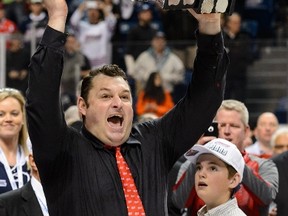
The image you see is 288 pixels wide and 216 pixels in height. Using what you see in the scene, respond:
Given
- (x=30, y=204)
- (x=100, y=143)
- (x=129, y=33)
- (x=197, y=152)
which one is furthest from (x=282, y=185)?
(x=129, y=33)

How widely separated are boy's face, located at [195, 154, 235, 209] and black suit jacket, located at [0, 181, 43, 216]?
42.6 inches

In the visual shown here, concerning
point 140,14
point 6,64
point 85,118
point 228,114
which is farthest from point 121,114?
point 140,14

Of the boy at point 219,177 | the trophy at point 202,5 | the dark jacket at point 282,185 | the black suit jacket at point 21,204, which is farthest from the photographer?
the dark jacket at point 282,185

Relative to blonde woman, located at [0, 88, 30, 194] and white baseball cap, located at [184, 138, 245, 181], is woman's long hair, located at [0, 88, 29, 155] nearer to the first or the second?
blonde woman, located at [0, 88, 30, 194]

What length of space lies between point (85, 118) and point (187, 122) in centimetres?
49

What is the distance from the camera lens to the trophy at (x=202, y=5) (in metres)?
3.95

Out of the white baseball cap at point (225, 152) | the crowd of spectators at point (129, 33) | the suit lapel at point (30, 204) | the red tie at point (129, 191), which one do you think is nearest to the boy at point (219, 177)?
the white baseball cap at point (225, 152)

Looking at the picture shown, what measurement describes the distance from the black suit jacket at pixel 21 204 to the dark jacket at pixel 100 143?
137 cm

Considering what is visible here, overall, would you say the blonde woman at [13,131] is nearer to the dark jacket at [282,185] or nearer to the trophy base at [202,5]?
the dark jacket at [282,185]

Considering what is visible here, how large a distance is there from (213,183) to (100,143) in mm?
1006

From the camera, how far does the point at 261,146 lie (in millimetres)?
10359

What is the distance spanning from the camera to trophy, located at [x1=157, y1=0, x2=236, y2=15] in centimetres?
395

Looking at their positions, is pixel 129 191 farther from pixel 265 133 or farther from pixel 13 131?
pixel 265 133

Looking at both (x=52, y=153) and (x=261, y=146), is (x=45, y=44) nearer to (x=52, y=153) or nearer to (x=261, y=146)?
(x=52, y=153)
